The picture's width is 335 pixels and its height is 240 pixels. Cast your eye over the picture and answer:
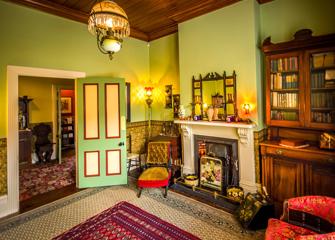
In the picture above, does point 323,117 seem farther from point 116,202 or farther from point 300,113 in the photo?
point 116,202

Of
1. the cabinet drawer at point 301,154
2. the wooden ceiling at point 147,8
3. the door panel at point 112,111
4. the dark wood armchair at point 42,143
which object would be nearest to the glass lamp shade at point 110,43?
the wooden ceiling at point 147,8

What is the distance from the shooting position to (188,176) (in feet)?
12.5

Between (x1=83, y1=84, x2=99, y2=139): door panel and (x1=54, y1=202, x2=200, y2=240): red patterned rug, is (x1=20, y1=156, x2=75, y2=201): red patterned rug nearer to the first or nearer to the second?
(x1=83, y1=84, x2=99, y2=139): door panel

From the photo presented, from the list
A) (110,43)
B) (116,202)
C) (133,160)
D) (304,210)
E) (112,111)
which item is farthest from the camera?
(133,160)

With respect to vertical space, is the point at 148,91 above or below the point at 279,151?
above

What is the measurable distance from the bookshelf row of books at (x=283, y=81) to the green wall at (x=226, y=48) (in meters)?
0.24

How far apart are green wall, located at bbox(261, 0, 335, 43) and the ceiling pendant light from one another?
98.1 inches

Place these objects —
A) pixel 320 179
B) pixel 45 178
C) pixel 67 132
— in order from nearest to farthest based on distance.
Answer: pixel 320 179 < pixel 45 178 < pixel 67 132

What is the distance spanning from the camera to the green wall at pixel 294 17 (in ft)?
9.21

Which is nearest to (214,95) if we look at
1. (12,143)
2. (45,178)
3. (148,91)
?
(148,91)

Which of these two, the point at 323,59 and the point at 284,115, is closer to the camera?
the point at 323,59

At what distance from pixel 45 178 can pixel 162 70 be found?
12.0 ft

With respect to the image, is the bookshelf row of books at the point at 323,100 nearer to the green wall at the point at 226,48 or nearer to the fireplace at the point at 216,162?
the green wall at the point at 226,48

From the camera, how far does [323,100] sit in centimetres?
267
